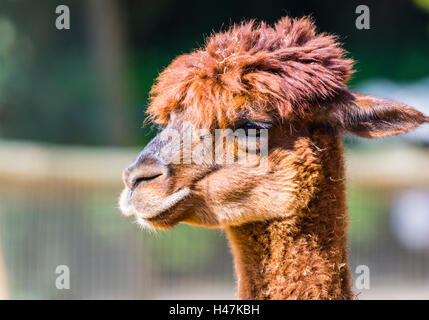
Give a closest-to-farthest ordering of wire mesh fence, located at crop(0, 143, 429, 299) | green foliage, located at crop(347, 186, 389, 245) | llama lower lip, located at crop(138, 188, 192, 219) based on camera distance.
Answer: llama lower lip, located at crop(138, 188, 192, 219) < wire mesh fence, located at crop(0, 143, 429, 299) < green foliage, located at crop(347, 186, 389, 245)

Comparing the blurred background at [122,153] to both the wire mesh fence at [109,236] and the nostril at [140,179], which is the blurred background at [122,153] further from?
the nostril at [140,179]

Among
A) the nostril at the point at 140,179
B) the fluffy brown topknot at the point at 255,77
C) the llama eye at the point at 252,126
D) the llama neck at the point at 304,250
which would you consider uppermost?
the fluffy brown topknot at the point at 255,77

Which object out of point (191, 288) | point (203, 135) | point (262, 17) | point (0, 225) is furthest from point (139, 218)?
point (262, 17)

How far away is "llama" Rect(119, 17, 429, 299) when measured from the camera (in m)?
2.49

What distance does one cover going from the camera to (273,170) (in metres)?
2.55

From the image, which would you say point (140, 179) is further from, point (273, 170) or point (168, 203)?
point (273, 170)

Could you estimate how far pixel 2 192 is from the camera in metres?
6.52

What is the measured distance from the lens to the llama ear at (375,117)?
2525 mm

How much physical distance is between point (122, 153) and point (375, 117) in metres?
4.94

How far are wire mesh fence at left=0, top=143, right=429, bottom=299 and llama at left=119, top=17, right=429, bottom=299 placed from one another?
364cm

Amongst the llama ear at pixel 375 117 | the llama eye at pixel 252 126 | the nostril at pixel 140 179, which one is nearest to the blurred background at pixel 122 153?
the llama ear at pixel 375 117

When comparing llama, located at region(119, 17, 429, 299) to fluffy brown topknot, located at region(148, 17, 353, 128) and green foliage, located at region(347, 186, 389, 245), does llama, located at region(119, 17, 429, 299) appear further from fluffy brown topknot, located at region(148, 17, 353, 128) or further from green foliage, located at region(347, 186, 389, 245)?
green foliage, located at region(347, 186, 389, 245)

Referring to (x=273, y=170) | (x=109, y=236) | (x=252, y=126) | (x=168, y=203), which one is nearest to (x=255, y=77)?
(x=252, y=126)

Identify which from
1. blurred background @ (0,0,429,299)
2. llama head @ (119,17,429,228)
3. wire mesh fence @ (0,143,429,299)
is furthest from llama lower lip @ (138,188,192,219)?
wire mesh fence @ (0,143,429,299)
